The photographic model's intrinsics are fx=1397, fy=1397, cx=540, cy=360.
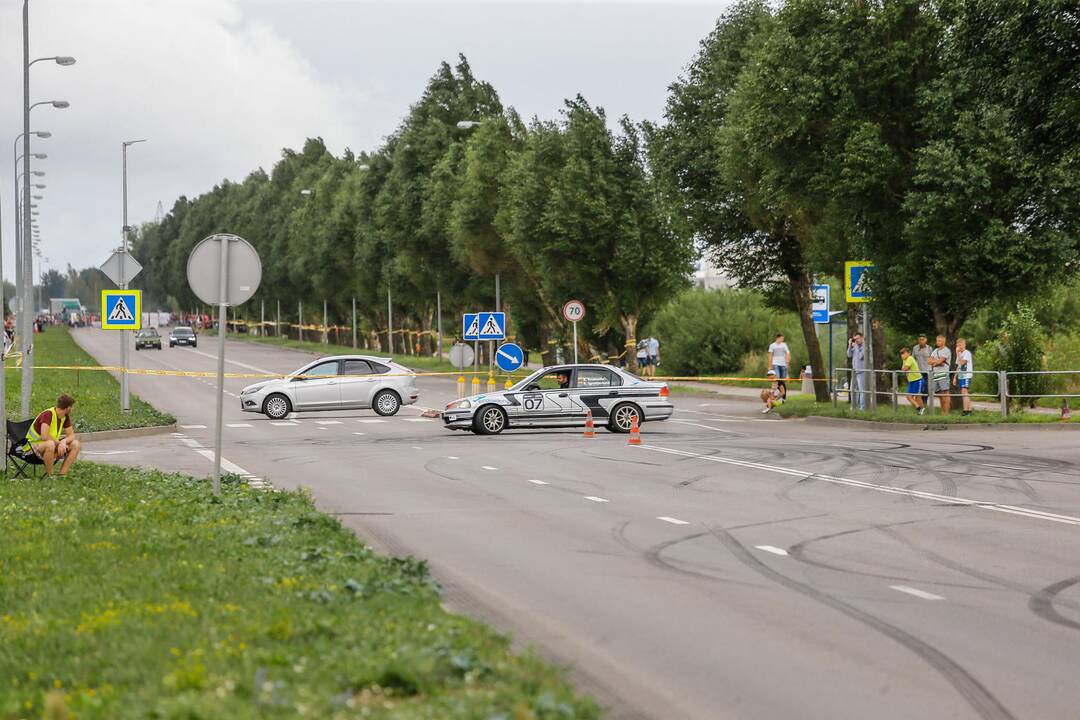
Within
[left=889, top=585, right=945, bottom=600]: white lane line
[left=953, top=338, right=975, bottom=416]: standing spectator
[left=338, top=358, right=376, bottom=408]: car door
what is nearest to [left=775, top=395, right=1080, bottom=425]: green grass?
[left=953, top=338, right=975, bottom=416]: standing spectator

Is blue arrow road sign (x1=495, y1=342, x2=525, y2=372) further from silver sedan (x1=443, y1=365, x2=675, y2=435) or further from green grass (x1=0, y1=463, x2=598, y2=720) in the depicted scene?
green grass (x1=0, y1=463, x2=598, y2=720)

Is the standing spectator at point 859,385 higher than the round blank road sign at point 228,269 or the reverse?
the reverse

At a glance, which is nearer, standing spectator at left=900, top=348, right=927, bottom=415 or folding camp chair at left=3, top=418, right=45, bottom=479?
folding camp chair at left=3, top=418, right=45, bottom=479

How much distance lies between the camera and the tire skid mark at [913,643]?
6551 mm

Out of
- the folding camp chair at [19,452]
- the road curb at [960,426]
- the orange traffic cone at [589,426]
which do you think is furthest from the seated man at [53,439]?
the road curb at [960,426]

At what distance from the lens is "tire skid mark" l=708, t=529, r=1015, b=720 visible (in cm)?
655

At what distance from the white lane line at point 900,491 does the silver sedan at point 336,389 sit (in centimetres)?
1496

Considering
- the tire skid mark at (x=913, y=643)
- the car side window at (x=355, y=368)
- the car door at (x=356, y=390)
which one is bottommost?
the tire skid mark at (x=913, y=643)

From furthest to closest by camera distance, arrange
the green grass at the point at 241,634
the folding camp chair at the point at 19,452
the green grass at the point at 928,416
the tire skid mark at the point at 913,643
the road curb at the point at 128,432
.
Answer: the green grass at the point at 928,416
the road curb at the point at 128,432
the folding camp chair at the point at 19,452
the tire skid mark at the point at 913,643
the green grass at the point at 241,634

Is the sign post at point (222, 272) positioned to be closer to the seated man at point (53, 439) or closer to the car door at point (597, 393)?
the seated man at point (53, 439)

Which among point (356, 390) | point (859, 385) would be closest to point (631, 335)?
point (356, 390)

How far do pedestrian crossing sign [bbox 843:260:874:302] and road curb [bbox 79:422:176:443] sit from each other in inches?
581

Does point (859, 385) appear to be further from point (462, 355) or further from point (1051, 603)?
point (1051, 603)

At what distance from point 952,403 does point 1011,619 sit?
23222 millimetres
